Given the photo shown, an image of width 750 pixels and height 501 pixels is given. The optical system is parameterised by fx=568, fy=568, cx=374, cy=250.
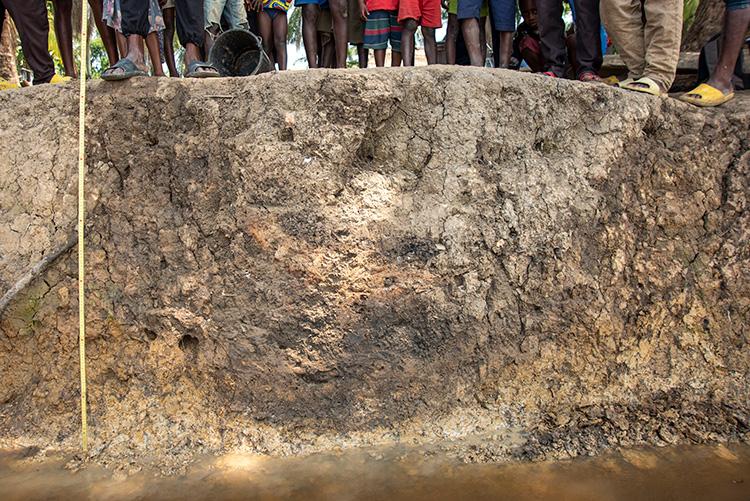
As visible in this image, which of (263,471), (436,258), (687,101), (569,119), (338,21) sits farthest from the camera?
(338,21)

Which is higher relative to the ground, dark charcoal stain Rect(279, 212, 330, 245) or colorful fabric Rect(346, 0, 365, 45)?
colorful fabric Rect(346, 0, 365, 45)

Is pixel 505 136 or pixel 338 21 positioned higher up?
pixel 338 21

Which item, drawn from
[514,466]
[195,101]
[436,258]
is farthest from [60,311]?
[514,466]

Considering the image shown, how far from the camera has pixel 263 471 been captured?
2246 millimetres

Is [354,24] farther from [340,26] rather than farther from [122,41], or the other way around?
[122,41]

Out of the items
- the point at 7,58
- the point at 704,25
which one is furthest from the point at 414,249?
the point at 7,58

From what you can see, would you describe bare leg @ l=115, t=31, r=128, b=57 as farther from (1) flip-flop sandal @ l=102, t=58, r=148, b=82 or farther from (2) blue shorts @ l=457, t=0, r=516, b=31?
(2) blue shorts @ l=457, t=0, r=516, b=31

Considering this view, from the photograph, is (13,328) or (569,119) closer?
(13,328)

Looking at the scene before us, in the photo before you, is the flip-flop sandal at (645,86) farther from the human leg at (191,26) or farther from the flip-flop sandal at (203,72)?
the human leg at (191,26)

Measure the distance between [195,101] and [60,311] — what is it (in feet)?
3.70

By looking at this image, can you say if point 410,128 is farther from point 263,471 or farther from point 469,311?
point 263,471

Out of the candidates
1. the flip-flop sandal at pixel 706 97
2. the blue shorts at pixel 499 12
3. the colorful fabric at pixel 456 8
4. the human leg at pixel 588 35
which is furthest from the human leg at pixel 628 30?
the colorful fabric at pixel 456 8

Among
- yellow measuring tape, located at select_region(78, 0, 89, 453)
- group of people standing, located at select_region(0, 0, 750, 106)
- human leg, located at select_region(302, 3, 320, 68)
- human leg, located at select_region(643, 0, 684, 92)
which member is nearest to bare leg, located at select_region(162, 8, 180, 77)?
group of people standing, located at select_region(0, 0, 750, 106)

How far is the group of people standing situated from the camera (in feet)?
9.50
